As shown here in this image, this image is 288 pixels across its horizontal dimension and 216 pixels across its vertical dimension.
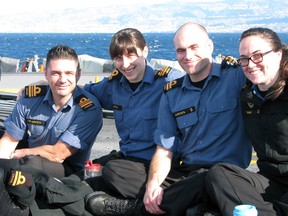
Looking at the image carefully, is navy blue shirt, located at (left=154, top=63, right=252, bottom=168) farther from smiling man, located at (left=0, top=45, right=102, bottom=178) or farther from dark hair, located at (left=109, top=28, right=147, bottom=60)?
smiling man, located at (left=0, top=45, right=102, bottom=178)

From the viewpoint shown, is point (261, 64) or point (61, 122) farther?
point (61, 122)

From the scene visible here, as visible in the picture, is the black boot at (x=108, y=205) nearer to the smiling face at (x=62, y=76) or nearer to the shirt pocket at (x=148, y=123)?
the shirt pocket at (x=148, y=123)

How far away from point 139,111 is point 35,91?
1016 mm

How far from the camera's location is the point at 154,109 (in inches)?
225

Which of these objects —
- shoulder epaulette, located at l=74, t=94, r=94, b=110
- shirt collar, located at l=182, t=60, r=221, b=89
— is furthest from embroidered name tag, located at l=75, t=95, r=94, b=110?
shirt collar, located at l=182, t=60, r=221, b=89

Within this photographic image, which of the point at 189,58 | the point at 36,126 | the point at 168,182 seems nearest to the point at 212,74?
the point at 189,58

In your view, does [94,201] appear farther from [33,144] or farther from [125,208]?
[33,144]

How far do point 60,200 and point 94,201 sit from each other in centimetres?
32

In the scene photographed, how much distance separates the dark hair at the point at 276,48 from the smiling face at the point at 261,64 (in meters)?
0.03

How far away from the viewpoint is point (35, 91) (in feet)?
19.7

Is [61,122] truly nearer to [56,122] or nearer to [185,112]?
[56,122]

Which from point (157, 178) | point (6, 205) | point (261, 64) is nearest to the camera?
point (261, 64)

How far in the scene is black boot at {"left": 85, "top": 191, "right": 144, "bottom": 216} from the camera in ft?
17.1

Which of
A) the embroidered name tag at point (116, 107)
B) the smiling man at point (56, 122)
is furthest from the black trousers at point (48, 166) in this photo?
the embroidered name tag at point (116, 107)
